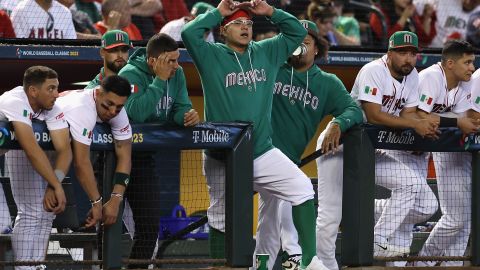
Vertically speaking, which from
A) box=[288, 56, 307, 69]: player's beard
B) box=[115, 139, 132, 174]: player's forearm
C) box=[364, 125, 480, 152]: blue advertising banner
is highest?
box=[288, 56, 307, 69]: player's beard

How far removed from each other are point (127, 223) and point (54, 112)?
0.99 m

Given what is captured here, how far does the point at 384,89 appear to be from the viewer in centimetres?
760

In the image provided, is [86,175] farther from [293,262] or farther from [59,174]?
[293,262]

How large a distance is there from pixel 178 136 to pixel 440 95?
218 cm

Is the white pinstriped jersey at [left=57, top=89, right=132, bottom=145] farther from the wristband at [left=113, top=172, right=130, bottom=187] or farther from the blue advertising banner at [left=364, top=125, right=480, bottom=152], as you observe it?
the blue advertising banner at [left=364, top=125, right=480, bottom=152]

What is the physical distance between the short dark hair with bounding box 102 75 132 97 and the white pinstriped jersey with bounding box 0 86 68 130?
310mm

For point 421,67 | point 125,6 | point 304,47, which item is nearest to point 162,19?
point 125,6

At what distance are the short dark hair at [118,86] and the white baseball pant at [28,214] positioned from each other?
0.64 meters

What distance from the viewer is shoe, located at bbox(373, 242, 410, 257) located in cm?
742

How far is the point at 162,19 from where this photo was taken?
1091 cm

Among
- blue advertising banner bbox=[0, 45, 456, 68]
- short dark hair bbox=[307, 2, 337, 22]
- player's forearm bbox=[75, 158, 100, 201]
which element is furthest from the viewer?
short dark hair bbox=[307, 2, 337, 22]

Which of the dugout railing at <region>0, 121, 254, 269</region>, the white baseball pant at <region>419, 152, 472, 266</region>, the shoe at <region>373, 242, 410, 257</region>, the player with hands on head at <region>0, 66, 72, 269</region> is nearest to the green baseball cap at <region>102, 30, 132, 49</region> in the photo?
the dugout railing at <region>0, 121, 254, 269</region>

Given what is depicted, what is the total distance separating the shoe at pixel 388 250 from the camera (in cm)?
742

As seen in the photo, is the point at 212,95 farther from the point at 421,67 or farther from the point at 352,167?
the point at 421,67
